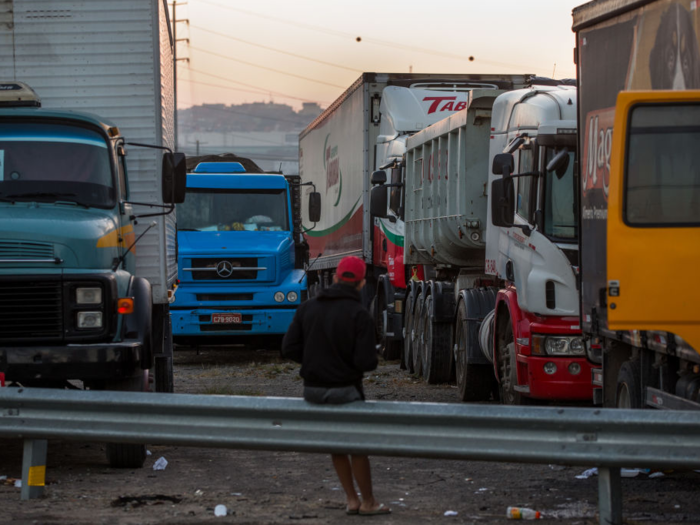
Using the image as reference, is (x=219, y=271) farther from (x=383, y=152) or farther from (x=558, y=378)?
(x=558, y=378)

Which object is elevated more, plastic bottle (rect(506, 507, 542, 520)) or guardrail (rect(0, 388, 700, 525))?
guardrail (rect(0, 388, 700, 525))

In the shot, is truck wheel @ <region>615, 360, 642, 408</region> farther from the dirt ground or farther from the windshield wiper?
the windshield wiper

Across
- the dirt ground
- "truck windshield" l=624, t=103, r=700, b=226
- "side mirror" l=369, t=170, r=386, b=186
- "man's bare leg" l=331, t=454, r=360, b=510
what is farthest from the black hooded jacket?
"side mirror" l=369, t=170, r=386, b=186

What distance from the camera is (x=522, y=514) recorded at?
278 inches

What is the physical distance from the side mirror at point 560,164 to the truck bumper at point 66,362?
4.16 meters

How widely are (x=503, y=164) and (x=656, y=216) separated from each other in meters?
3.94

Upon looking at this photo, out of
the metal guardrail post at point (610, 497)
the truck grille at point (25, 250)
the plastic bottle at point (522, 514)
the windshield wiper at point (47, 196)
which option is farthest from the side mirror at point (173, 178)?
the metal guardrail post at point (610, 497)

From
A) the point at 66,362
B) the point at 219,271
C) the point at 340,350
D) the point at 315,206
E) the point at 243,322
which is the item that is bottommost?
the point at 243,322

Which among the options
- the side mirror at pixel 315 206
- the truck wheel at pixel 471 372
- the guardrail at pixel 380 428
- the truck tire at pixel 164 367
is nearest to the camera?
the guardrail at pixel 380 428

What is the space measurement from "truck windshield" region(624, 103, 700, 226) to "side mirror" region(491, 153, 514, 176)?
3601 millimetres

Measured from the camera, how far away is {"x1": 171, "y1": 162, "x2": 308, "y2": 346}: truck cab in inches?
741

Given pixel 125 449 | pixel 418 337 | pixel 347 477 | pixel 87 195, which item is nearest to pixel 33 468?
pixel 125 449

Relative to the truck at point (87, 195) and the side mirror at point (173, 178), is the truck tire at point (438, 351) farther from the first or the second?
the side mirror at point (173, 178)

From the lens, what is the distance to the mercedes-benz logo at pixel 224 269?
19.0m
